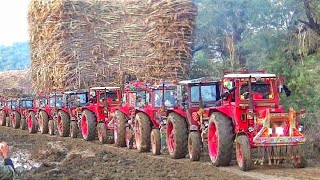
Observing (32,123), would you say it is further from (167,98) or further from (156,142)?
(156,142)

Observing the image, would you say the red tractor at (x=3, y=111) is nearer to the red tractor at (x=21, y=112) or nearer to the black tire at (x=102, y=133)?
the red tractor at (x=21, y=112)

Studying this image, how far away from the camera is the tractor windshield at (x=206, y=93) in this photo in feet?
43.2

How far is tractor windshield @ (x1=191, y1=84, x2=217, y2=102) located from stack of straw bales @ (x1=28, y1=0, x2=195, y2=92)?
9006 mm

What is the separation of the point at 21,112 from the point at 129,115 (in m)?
11.6

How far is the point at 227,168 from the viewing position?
36.1ft

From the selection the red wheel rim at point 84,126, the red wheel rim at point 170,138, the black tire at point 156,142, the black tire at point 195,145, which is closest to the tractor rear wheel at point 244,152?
the black tire at point 195,145

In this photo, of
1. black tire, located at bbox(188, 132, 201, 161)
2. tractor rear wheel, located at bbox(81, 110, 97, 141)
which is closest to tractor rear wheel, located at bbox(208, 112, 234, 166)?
black tire, located at bbox(188, 132, 201, 161)

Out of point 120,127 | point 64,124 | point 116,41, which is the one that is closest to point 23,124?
point 64,124

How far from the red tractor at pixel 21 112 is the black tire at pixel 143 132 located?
11523 millimetres

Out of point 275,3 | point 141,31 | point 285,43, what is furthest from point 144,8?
point 285,43

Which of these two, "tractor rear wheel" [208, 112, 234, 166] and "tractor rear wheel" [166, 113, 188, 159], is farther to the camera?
"tractor rear wheel" [166, 113, 188, 159]

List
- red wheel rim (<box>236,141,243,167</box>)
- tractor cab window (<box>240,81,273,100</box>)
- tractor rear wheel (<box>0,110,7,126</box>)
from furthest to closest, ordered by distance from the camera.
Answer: tractor rear wheel (<box>0,110,7,126</box>) < tractor cab window (<box>240,81,273,100</box>) < red wheel rim (<box>236,141,243,167</box>)

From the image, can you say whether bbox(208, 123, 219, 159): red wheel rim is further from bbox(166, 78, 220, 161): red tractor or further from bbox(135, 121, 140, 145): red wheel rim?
bbox(135, 121, 140, 145): red wheel rim

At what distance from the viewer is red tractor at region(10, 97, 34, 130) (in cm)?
2562
